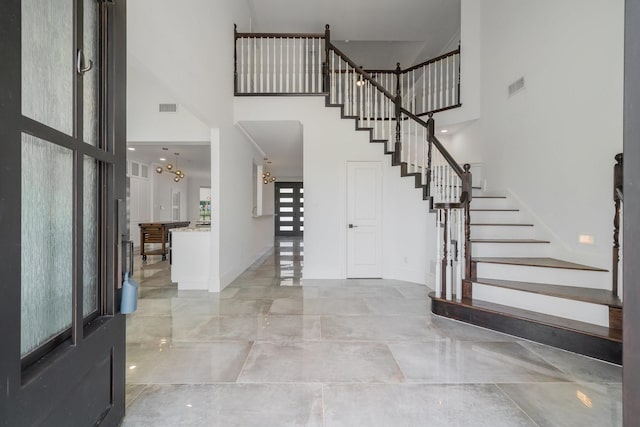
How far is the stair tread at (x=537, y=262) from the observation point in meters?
3.17

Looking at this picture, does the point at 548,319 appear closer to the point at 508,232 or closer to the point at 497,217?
the point at 508,232

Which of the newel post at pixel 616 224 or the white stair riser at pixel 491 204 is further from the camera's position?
the white stair riser at pixel 491 204

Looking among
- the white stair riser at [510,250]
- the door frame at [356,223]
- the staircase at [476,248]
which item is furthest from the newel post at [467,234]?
the door frame at [356,223]

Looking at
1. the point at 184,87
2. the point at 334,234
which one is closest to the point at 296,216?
the point at 334,234

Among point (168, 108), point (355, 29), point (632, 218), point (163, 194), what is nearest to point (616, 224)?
point (632, 218)

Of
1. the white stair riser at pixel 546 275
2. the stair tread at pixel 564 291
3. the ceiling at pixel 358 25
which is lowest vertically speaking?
the stair tread at pixel 564 291

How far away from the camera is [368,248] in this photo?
17.9ft

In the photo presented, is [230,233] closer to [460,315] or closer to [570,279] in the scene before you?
[460,315]

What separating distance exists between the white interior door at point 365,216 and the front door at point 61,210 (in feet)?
13.7

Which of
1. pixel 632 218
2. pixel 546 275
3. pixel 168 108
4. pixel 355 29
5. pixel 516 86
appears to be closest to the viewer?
pixel 632 218

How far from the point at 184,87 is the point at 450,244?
3463mm

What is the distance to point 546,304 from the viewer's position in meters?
2.93

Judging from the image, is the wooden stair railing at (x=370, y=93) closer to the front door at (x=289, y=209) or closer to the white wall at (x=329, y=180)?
the white wall at (x=329, y=180)

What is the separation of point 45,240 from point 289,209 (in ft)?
42.6
